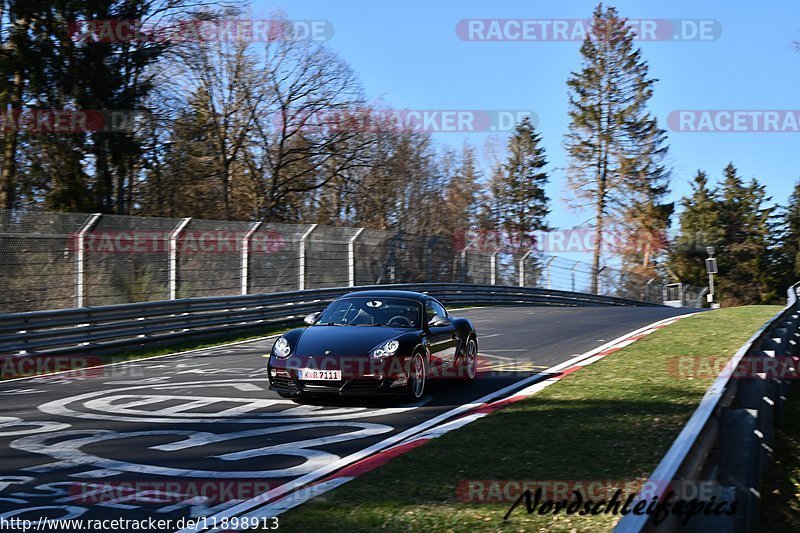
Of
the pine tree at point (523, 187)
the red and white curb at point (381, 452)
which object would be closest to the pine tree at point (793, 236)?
the pine tree at point (523, 187)

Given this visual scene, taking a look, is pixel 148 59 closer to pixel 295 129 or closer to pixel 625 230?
pixel 295 129

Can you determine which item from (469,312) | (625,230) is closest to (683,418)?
(469,312)

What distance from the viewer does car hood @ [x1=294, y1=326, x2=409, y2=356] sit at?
373 inches

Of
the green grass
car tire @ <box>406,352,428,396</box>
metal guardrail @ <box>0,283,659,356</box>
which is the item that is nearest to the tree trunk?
metal guardrail @ <box>0,283,659,356</box>

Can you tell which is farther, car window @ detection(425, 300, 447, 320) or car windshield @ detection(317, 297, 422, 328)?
car window @ detection(425, 300, 447, 320)

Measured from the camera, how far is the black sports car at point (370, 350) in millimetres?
9336

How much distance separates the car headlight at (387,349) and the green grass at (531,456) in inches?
56.3

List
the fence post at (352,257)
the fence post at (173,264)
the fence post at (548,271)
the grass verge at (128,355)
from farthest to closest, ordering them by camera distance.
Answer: the fence post at (548,271) → the fence post at (352,257) → the fence post at (173,264) → the grass verge at (128,355)

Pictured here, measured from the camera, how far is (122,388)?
11320 mm

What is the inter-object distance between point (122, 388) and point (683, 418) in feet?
23.8

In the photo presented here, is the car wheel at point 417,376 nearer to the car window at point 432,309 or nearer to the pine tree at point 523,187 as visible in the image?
the car window at point 432,309

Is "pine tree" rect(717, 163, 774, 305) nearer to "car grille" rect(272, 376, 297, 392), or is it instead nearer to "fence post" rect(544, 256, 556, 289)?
"fence post" rect(544, 256, 556, 289)

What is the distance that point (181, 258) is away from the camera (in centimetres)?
1833

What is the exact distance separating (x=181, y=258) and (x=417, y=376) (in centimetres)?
988
